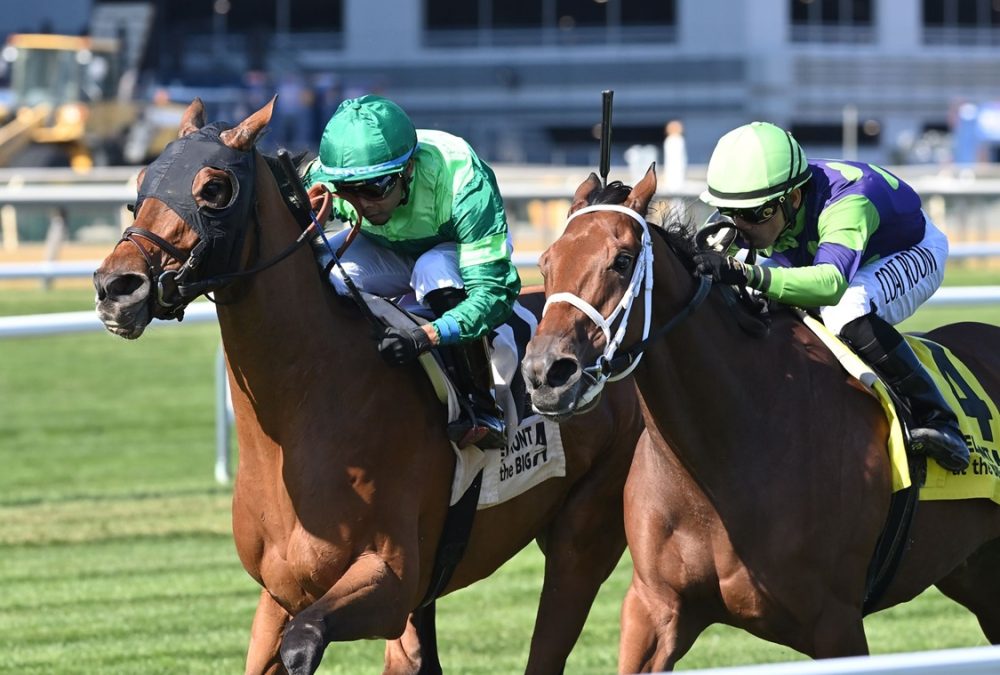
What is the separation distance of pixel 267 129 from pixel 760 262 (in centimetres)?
152

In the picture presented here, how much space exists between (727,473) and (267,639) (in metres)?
1.29

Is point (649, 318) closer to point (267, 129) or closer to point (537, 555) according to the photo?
point (267, 129)

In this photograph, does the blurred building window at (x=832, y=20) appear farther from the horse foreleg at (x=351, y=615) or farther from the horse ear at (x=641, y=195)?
the horse foreleg at (x=351, y=615)

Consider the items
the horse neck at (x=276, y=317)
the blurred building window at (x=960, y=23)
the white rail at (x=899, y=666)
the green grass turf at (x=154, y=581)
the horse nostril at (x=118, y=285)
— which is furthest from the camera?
the blurred building window at (x=960, y=23)

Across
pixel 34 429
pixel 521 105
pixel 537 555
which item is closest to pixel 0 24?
pixel 521 105

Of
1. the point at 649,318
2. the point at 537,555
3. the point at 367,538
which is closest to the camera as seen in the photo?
the point at 649,318

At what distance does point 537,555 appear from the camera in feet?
25.5

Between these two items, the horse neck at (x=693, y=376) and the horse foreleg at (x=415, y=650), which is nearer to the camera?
the horse neck at (x=693, y=376)

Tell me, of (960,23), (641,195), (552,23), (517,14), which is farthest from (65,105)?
(641,195)

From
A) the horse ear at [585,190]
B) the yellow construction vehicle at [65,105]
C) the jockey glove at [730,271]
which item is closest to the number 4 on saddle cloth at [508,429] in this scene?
the horse ear at [585,190]

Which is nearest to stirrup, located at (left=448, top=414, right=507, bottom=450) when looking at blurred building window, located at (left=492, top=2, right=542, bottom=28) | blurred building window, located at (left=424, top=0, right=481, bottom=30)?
blurred building window, located at (left=424, top=0, right=481, bottom=30)

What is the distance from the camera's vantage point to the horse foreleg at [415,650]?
15.8 ft

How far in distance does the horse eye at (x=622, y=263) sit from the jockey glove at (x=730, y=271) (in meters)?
0.35

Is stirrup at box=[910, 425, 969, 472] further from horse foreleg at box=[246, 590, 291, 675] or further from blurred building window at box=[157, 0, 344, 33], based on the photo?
blurred building window at box=[157, 0, 344, 33]
